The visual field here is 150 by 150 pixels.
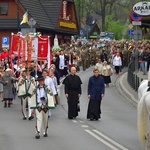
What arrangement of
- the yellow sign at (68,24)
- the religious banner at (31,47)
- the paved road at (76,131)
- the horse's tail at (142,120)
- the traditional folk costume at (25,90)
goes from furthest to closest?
the yellow sign at (68,24), the religious banner at (31,47), the traditional folk costume at (25,90), the paved road at (76,131), the horse's tail at (142,120)

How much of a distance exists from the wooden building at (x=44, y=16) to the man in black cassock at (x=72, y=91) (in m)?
35.2

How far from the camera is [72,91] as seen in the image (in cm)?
2205

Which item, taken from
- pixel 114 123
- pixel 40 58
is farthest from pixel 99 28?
pixel 114 123

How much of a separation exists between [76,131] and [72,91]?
3.87 metres

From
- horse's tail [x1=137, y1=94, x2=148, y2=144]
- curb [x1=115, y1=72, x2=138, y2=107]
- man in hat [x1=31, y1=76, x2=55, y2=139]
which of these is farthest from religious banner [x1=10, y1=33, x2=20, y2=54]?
horse's tail [x1=137, y1=94, x2=148, y2=144]

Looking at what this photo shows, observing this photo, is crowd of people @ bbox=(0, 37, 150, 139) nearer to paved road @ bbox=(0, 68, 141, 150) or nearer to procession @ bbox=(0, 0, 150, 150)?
procession @ bbox=(0, 0, 150, 150)

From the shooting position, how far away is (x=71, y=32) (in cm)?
6838

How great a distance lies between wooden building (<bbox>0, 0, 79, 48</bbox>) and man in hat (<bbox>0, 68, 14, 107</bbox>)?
3015 cm

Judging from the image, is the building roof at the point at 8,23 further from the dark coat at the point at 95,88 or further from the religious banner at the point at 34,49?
the dark coat at the point at 95,88

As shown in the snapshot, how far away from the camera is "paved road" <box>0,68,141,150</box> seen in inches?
608

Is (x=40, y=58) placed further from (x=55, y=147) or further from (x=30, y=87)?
(x=55, y=147)

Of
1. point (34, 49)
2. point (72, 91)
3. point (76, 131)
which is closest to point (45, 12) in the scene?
point (34, 49)

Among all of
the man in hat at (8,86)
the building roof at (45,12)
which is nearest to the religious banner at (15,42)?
the man in hat at (8,86)

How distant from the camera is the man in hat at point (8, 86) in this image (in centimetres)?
2630
